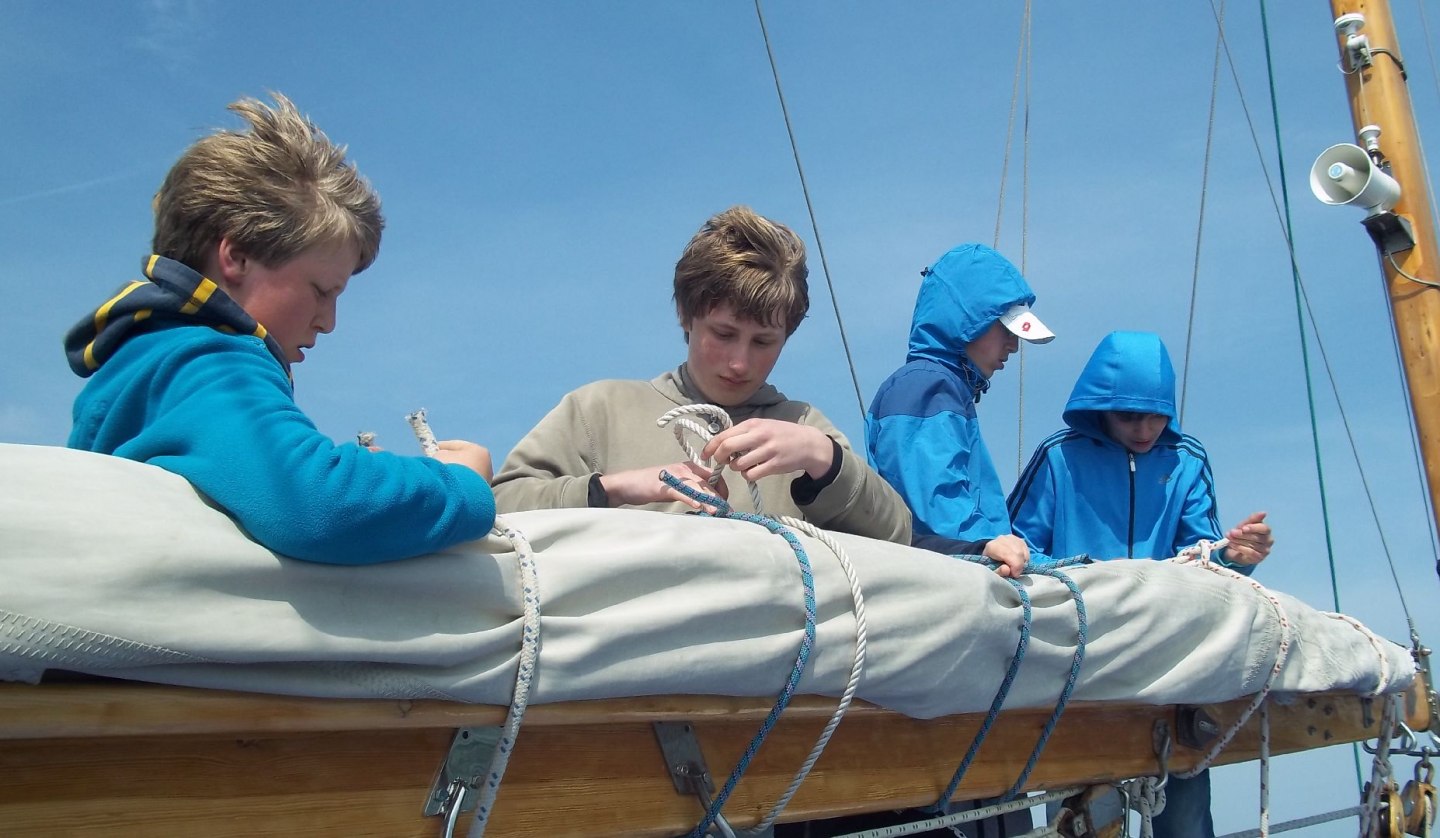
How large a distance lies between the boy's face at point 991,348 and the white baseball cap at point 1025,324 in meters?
0.02

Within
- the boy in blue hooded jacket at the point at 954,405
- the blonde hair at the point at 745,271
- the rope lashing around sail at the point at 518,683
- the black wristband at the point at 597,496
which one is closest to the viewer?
the rope lashing around sail at the point at 518,683

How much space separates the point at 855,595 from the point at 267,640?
86 cm

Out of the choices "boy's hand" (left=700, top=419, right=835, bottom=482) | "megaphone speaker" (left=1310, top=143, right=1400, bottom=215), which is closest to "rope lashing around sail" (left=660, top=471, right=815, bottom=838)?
"boy's hand" (left=700, top=419, right=835, bottom=482)

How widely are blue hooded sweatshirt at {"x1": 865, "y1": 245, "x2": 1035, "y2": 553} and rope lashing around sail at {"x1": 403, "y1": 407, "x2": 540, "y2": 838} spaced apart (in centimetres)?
131

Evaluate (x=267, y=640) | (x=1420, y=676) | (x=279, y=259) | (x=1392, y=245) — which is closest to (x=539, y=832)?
(x=267, y=640)

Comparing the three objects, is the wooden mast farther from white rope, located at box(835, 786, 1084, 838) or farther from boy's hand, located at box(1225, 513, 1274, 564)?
white rope, located at box(835, 786, 1084, 838)

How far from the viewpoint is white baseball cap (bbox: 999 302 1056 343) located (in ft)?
12.1

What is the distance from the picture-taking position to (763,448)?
6.81 ft

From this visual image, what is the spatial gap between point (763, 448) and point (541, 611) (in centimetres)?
69

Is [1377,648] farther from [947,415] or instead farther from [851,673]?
[851,673]

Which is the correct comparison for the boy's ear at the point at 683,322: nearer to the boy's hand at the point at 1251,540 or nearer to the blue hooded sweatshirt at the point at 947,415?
the blue hooded sweatshirt at the point at 947,415

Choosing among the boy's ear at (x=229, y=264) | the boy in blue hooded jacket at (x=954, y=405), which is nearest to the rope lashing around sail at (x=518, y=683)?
the boy's ear at (x=229, y=264)

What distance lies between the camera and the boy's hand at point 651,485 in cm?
Result: 210

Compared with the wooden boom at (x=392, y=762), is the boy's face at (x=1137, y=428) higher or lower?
higher
